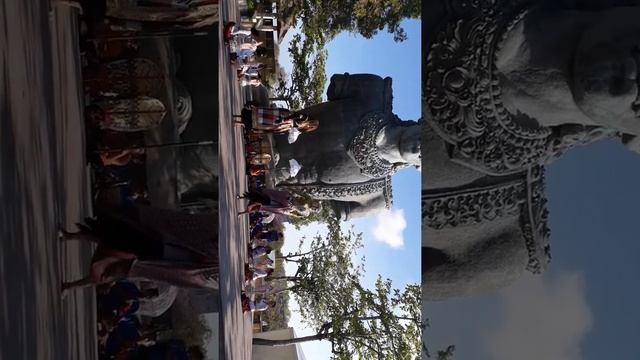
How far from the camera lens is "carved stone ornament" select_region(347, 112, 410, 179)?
4301 millimetres

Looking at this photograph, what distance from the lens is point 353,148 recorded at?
5.21m

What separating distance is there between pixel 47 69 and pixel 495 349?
2860 mm

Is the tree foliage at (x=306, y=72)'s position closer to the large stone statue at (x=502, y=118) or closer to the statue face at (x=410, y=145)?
the statue face at (x=410, y=145)

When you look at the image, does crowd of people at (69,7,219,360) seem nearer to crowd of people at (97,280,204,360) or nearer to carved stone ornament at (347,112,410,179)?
crowd of people at (97,280,204,360)

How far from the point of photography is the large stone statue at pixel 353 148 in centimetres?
366

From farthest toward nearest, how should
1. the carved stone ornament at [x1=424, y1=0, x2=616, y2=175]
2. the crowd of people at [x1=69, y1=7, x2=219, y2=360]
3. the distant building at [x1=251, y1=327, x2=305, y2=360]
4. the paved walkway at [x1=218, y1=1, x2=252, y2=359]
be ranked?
the distant building at [x1=251, y1=327, x2=305, y2=360] → the paved walkway at [x1=218, y1=1, x2=252, y2=359] → the crowd of people at [x1=69, y1=7, x2=219, y2=360] → the carved stone ornament at [x1=424, y1=0, x2=616, y2=175]

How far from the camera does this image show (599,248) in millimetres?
1838

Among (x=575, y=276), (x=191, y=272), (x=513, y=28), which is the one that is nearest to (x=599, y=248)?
(x=575, y=276)

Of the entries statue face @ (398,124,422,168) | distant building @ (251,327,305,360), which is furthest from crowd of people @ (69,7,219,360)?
distant building @ (251,327,305,360)

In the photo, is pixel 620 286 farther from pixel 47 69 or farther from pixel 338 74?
pixel 47 69

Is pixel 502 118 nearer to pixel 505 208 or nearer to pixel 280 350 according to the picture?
pixel 505 208

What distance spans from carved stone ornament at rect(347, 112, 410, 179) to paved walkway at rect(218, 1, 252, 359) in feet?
3.92

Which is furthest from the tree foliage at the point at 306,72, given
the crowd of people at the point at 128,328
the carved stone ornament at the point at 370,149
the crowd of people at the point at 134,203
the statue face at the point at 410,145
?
the crowd of people at the point at 128,328

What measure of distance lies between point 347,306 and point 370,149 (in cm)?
461
